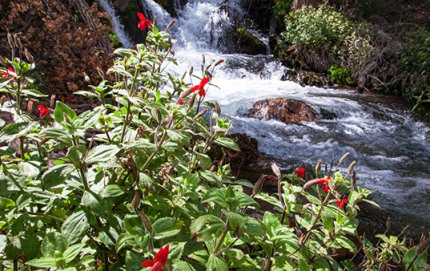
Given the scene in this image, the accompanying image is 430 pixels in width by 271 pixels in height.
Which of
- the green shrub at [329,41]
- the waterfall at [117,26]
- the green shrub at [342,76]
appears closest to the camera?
the waterfall at [117,26]

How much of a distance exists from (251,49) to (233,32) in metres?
0.86

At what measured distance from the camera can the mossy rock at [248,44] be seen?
11328mm

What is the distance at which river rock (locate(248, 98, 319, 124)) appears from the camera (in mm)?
6965

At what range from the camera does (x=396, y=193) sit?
456cm

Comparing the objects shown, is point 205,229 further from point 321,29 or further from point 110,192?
point 321,29

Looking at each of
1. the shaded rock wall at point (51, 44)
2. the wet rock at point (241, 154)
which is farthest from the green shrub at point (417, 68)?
the shaded rock wall at point (51, 44)

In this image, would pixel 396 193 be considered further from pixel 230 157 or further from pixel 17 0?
pixel 17 0

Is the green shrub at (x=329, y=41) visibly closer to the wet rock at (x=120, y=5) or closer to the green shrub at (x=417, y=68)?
the green shrub at (x=417, y=68)

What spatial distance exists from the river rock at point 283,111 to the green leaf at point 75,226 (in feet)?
20.0

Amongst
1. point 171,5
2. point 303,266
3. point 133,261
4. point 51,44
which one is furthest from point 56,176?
point 171,5

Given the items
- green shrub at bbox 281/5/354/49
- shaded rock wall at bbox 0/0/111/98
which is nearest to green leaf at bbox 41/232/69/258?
shaded rock wall at bbox 0/0/111/98

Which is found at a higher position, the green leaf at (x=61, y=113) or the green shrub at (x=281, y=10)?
the green leaf at (x=61, y=113)

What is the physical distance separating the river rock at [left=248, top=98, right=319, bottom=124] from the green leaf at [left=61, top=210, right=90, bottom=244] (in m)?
6.11

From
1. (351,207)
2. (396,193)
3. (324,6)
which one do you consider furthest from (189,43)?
(351,207)
